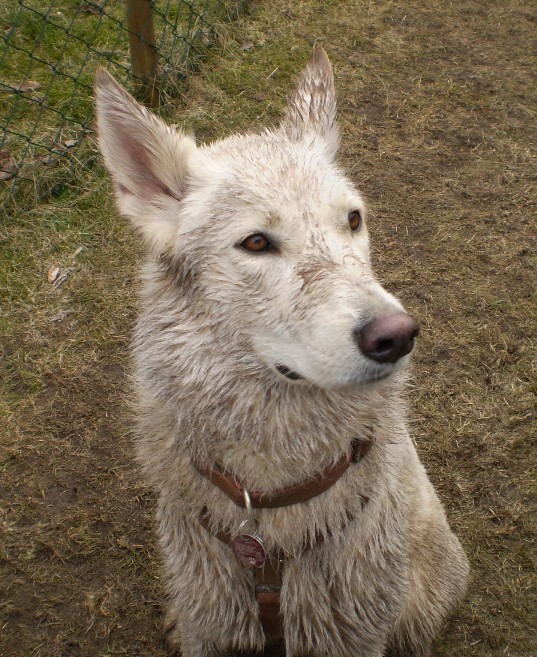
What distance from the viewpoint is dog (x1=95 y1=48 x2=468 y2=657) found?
1.99 metres

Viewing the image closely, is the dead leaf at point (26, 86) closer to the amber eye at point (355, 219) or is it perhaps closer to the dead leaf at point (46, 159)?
the dead leaf at point (46, 159)

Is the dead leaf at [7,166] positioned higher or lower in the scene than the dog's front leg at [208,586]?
higher

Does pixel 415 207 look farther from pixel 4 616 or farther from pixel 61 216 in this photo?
pixel 4 616

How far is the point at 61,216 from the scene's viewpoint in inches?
171

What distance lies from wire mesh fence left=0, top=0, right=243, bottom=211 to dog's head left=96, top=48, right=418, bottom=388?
242cm

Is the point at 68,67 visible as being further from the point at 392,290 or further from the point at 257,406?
the point at 257,406

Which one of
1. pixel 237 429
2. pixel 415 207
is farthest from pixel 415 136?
pixel 237 429

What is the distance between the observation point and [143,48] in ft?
15.0

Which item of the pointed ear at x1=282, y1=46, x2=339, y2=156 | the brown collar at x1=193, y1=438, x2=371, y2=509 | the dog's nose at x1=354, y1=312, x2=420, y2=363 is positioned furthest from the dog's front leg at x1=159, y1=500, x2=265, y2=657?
the pointed ear at x1=282, y1=46, x2=339, y2=156

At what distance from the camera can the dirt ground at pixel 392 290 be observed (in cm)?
305

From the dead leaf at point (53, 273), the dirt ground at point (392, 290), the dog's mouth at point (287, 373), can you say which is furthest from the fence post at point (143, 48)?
the dog's mouth at point (287, 373)

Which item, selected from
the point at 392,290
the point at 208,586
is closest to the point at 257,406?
the point at 208,586

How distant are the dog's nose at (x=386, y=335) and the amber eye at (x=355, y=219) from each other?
0.57 m

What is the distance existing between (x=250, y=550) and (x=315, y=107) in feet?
5.48
